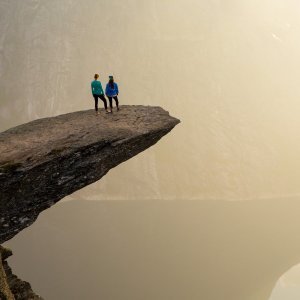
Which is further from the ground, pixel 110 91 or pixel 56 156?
pixel 110 91

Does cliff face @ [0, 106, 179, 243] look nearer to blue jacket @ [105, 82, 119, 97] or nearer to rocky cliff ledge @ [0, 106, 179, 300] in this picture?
rocky cliff ledge @ [0, 106, 179, 300]

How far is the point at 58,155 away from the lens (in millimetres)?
11148

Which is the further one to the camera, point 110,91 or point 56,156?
point 110,91

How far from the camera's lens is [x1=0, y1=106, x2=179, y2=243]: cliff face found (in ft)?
35.8

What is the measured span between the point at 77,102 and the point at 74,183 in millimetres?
62788

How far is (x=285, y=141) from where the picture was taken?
70.4m

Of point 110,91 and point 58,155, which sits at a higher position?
point 110,91

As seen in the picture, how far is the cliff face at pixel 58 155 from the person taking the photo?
10914mm

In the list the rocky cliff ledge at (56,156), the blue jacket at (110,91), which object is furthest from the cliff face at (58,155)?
the blue jacket at (110,91)

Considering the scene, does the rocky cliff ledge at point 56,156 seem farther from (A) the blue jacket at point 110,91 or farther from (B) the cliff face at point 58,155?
(A) the blue jacket at point 110,91

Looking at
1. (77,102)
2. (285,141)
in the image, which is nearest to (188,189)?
(285,141)

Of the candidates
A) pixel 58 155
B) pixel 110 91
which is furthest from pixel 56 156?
pixel 110 91

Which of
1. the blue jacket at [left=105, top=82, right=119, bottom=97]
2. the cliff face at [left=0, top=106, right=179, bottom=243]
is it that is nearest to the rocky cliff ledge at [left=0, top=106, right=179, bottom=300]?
the cliff face at [left=0, top=106, right=179, bottom=243]

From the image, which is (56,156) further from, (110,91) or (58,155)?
(110,91)
